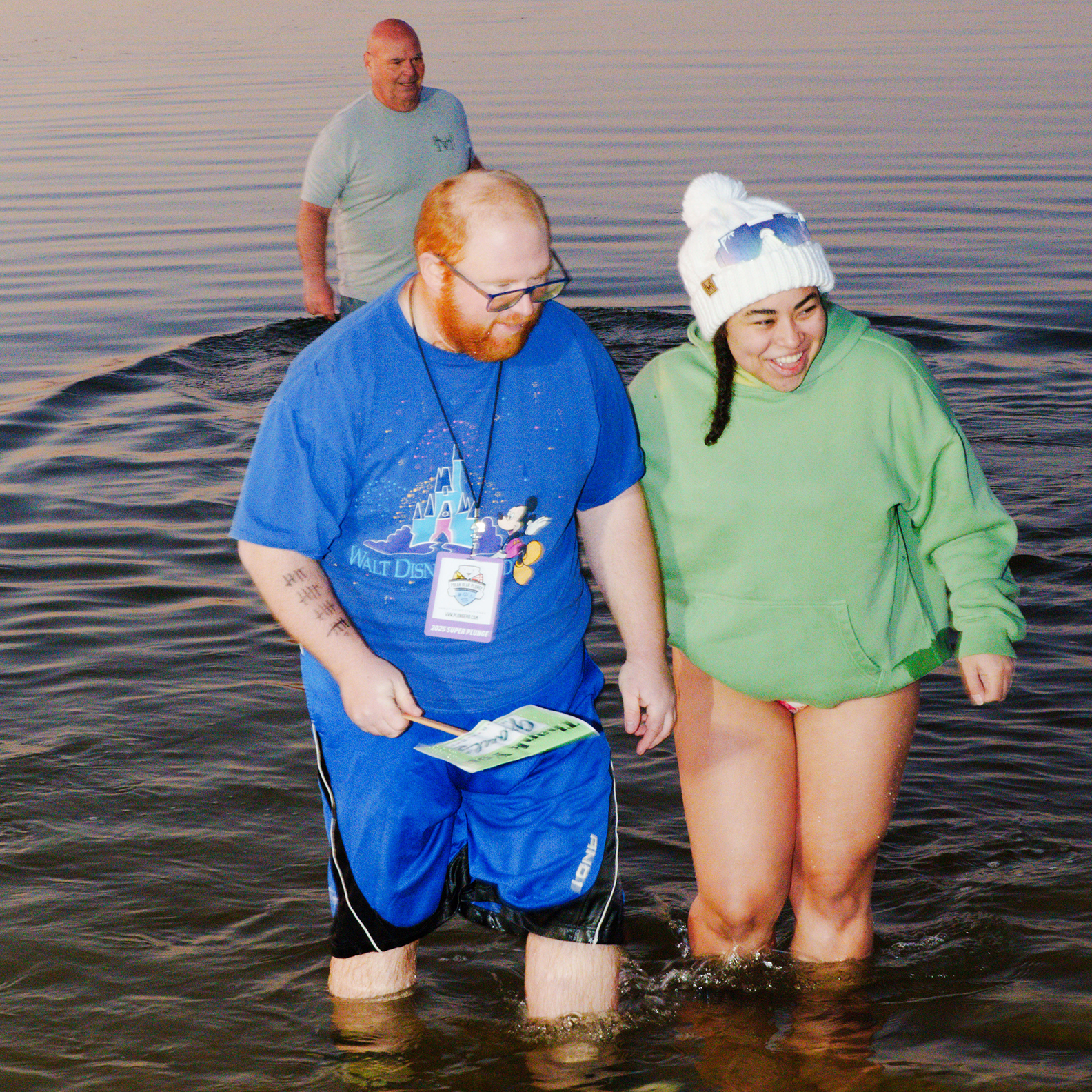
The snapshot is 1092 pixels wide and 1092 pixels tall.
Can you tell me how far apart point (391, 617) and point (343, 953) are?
37.1 inches

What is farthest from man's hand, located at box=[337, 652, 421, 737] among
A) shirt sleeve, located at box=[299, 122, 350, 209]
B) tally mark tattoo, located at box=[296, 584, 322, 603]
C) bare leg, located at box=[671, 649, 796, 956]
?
shirt sleeve, located at box=[299, 122, 350, 209]

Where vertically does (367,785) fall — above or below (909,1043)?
above

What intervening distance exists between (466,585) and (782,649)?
2.71 ft

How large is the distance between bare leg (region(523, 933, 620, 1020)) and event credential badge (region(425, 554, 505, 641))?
2.89 feet

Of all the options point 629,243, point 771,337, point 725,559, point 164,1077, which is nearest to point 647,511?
point 725,559

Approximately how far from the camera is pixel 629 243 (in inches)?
591

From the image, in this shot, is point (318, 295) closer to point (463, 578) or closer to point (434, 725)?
point (463, 578)

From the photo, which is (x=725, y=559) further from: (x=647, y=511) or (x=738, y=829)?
(x=738, y=829)

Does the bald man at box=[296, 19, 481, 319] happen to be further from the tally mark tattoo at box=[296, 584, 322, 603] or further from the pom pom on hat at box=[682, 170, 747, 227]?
the tally mark tattoo at box=[296, 584, 322, 603]

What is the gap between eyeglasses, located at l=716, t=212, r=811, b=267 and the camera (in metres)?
3.38

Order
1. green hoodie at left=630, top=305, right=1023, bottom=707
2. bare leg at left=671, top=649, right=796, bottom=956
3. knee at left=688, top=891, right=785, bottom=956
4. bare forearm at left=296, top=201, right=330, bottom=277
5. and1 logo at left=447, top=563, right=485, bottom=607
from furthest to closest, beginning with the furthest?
bare forearm at left=296, top=201, right=330, bottom=277
knee at left=688, top=891, right=785, bottom=956
bare leg at left=671, top=649, right=796, bottom=956
green hoodie at left=630, top=305, right=1023, bottom=707
and1 logo at left=447, top=563, right=485, bottom=607

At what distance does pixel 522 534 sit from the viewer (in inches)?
132

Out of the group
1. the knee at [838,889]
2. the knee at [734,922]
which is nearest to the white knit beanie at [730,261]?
the knee at [838,889]

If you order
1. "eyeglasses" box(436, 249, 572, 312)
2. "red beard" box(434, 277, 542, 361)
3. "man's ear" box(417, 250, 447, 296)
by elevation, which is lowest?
"red beard" box(434, 277, 542, 361)
